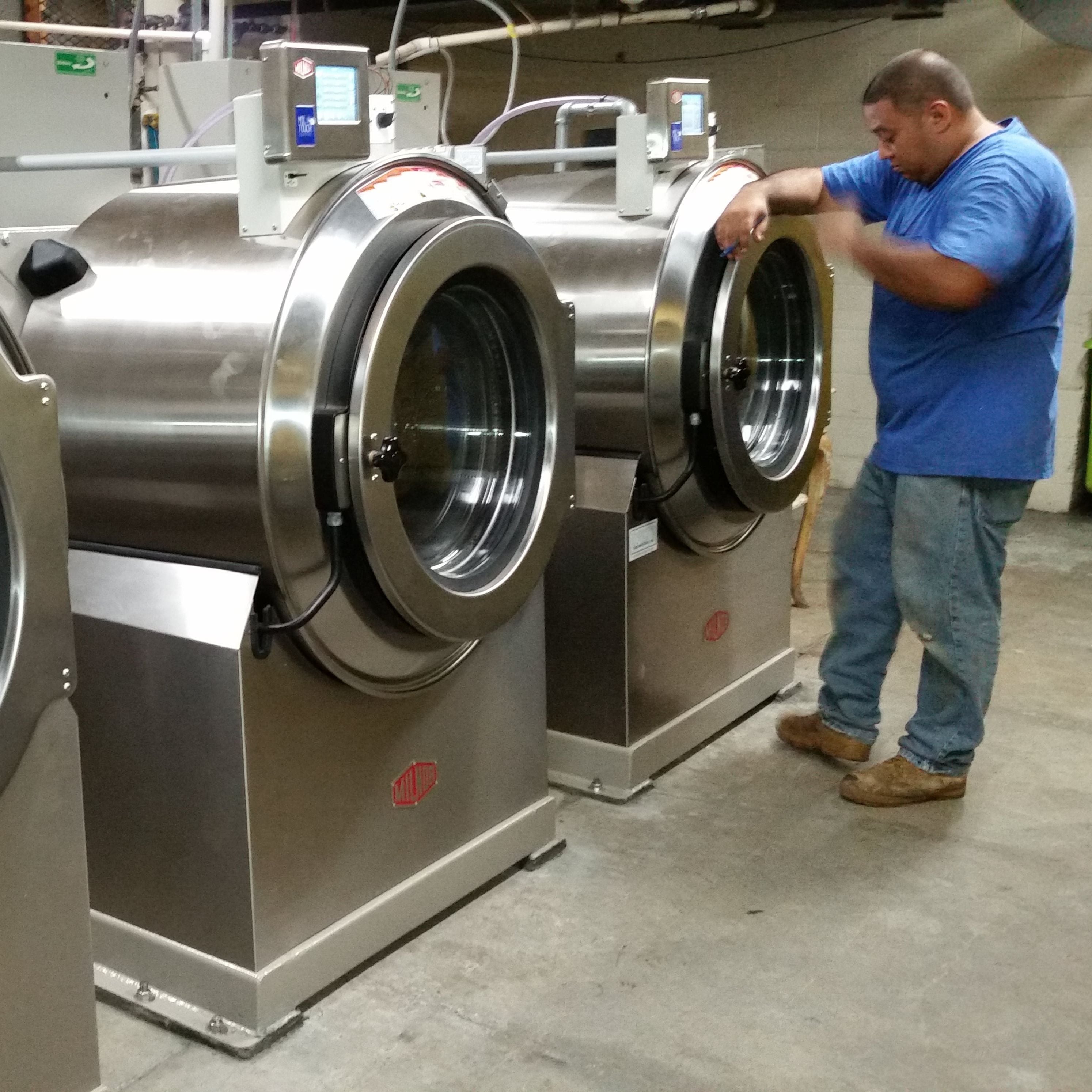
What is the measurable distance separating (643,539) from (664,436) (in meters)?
0.21

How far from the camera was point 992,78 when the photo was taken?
5.06 metres

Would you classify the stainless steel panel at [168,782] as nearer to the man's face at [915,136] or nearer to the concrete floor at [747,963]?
the concrete floor at [747,963]

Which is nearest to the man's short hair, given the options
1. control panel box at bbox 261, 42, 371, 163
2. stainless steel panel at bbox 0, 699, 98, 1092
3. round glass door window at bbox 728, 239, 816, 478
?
round glass door window at bbox 728, 239, 816, 478

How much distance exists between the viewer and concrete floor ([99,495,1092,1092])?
179cm

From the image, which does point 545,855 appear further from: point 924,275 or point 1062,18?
point 1062,18

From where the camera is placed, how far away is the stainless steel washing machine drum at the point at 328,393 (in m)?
1.72

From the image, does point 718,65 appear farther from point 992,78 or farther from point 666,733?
point 666,733

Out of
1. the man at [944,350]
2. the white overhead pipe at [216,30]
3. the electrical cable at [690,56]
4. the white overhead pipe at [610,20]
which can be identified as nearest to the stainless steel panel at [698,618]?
the man at [944,350]

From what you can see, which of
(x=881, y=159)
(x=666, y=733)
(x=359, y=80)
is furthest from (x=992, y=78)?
(x=359, y=80)

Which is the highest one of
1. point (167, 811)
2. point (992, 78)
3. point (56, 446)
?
point (992, 78)

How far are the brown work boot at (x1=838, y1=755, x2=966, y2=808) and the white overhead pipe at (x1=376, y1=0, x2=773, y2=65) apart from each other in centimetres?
271

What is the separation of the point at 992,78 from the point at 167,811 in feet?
14.6

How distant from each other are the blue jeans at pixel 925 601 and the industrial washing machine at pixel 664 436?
0.73 ft

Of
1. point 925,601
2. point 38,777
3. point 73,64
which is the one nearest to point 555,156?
point 73,64
